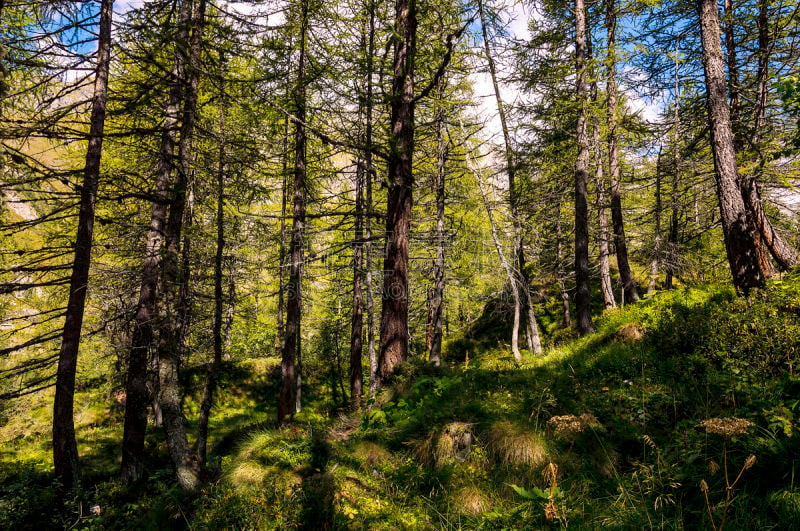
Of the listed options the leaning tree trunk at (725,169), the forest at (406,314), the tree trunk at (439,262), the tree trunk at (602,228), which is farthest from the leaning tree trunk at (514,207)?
the leaning tree trunk at (725,169)

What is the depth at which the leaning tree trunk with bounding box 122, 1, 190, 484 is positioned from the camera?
7176 mm

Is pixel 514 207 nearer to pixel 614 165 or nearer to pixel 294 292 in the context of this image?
pixel 614 165

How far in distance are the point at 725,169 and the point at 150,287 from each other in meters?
11.9

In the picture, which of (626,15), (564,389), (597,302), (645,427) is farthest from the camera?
(597,302)

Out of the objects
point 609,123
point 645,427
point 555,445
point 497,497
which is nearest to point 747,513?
point 645,427

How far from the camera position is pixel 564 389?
483cm

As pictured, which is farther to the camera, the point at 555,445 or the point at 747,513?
the point at 555,445

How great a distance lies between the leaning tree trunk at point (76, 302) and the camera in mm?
6703

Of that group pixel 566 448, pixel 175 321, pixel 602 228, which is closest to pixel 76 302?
pixel 175 321

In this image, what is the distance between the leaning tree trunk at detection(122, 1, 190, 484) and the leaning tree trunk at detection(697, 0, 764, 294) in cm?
998

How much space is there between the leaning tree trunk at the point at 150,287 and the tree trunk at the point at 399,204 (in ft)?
13.8

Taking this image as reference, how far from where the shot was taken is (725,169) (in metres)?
6.41

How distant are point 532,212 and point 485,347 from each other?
24.4 feet

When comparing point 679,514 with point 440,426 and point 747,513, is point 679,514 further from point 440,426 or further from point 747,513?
point 440,426
